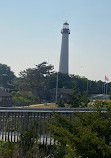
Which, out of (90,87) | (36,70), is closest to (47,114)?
(36,70)

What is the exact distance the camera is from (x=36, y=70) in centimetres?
5734

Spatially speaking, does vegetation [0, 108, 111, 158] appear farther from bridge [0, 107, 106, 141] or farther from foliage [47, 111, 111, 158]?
bridge [0, 107, 106, 141]

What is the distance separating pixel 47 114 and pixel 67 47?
265 feet

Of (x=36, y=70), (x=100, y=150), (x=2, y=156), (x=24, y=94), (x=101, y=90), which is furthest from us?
(x=101, y=90)

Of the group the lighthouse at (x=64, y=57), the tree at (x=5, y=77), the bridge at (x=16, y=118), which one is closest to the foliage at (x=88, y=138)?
the bridge at (x=16, y=118)

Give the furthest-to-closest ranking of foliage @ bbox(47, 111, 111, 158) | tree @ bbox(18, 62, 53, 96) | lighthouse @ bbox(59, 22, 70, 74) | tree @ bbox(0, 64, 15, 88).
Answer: lighthouse @ bbox(59, 22, 70, 74), tree @ bbox(0, 64, 15, 88), tree @ bbox(18, 62, 53, 96), foliage @ bbox(47, 111, 111, 158)

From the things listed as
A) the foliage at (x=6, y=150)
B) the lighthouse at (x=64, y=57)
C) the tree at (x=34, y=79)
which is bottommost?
the foliage at (x=6, y=150)

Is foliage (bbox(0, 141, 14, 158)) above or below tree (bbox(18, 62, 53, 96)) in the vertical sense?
below

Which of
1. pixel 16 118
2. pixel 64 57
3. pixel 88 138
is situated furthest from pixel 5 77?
pixel 88 138

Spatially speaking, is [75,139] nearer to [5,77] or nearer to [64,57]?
[5,77]

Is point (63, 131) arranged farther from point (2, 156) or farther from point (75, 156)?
point (2, 156)

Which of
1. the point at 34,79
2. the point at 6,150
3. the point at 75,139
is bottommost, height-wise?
the point at 6,150

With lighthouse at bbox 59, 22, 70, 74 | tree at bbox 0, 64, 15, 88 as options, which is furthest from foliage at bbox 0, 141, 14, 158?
lighthouse at bbox 59, 22, 70, 74

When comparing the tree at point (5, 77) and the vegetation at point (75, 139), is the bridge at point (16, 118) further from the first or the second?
the tree at point (5, 77)
